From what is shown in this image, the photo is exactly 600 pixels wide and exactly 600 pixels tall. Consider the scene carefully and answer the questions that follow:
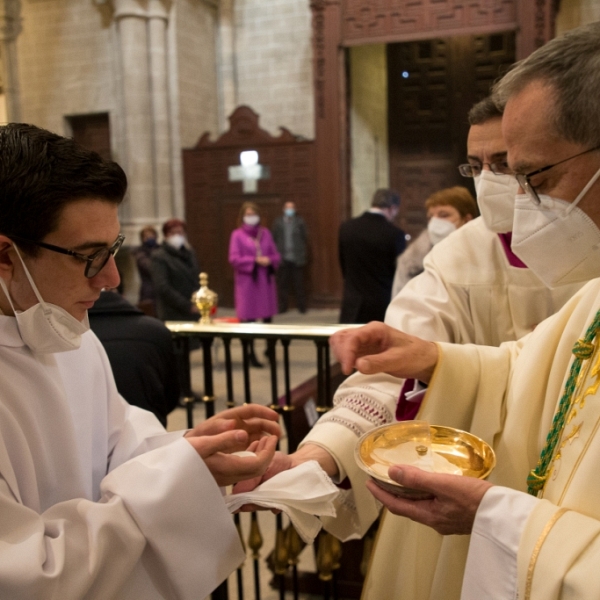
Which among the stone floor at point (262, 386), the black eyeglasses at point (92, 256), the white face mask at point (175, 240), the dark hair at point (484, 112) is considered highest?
the dark hair at point (484, 112)

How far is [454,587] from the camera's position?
5.16 ft

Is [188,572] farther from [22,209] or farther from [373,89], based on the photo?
[373,89]

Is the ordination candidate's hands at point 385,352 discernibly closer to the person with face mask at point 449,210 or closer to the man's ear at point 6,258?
the man's ear at point 6,258

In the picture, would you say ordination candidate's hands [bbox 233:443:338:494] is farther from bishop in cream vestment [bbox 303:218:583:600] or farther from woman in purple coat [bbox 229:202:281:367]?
woman in purple coat [bbox 229:202:281:367]

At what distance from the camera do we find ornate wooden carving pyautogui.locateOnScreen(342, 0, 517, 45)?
9328mm

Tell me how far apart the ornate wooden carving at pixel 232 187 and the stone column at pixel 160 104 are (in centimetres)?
37

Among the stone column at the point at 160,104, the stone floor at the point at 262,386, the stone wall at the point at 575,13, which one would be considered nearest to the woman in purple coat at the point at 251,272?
the stone floor at the point at 262,386

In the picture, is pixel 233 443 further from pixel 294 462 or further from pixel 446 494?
pixel 446 494

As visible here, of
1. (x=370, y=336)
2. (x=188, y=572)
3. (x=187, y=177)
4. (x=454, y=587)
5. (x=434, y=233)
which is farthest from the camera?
(x=187, y=177)

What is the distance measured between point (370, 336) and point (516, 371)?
0.38 m

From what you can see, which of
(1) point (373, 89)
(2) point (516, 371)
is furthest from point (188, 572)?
(1) point (373, 89)

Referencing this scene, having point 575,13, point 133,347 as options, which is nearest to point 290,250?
point 575,13

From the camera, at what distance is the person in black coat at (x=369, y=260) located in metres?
5.83

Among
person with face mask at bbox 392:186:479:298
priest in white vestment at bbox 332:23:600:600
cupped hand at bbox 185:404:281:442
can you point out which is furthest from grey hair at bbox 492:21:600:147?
person with face mask at bbox 392:186:479:298
